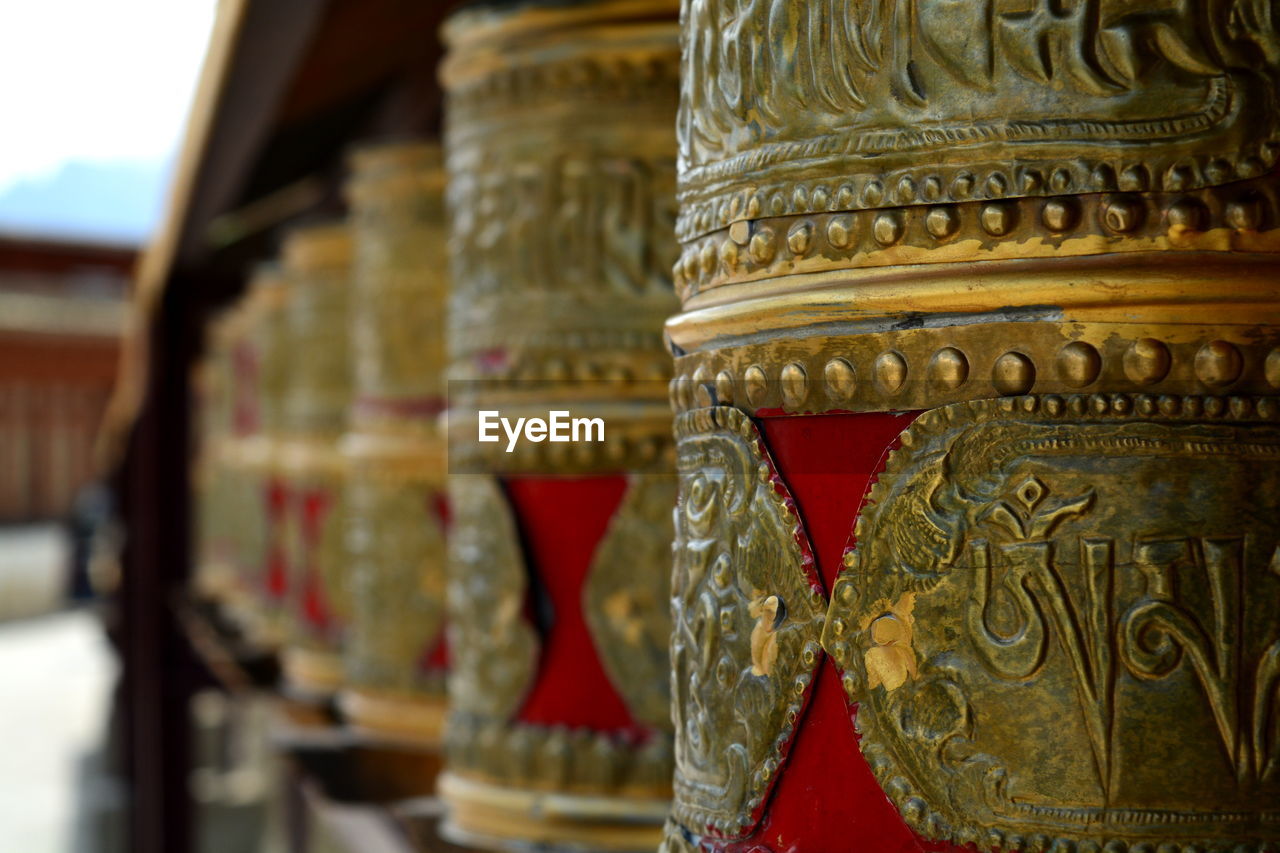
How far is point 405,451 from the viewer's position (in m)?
2.40

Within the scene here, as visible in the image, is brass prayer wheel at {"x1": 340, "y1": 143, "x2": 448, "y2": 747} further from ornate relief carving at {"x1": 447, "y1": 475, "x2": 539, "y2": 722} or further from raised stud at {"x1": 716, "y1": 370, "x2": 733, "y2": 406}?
raised stud at {"x1": 716, "y1": 370, "x2": 733, "y2": 406}

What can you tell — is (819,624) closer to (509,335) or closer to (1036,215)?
(1036,215)

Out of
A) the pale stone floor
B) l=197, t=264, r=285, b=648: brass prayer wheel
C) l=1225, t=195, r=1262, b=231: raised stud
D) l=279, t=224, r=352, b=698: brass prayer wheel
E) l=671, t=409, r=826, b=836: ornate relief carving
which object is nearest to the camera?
l=1225, t=195, r=1262, b=231: raised stud

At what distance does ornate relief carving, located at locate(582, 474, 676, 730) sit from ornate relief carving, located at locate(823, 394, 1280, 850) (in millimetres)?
808

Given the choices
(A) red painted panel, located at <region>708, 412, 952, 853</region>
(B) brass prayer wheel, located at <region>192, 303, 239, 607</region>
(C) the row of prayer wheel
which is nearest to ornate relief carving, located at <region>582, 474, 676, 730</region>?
(C) the row of prayer wheel

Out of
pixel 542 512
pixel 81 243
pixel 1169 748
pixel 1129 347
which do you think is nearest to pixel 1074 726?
pixel 1169 748

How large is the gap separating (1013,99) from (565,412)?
0.88 metres

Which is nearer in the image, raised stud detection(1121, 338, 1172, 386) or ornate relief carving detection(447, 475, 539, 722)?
raised stud detection(1121, 338, 1172, 386)

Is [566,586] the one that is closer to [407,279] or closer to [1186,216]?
[407,279]

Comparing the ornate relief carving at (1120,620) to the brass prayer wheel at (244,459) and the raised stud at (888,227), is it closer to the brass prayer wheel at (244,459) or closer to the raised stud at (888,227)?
the raised stud at (888,227)

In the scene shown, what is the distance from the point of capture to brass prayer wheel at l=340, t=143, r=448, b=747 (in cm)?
239

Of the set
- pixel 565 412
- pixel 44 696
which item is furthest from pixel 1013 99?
pixel 44 696

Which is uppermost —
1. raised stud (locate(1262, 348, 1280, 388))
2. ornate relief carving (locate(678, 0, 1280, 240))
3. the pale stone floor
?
ornate relief carving (locate(678, 0, 1280, 240))

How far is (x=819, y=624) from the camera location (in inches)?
32.0
